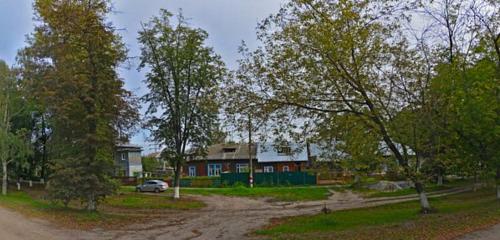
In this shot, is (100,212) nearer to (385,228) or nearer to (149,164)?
(385,228)

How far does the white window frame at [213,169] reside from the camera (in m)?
76.2

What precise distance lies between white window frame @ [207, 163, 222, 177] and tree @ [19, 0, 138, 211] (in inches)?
1867

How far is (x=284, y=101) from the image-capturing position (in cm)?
2067

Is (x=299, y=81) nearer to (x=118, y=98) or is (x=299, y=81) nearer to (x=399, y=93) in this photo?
(x=399, y=93)

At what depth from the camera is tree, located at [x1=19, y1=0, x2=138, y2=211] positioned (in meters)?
27.0

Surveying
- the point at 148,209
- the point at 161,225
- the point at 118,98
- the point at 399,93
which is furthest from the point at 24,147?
the point at 399,93

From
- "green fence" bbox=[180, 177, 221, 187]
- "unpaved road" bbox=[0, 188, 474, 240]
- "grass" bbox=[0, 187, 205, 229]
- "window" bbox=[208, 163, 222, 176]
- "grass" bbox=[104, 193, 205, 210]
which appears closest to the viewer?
"unpaved road" bbox=[0, 188, 474, 240]

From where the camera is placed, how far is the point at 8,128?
143 feet

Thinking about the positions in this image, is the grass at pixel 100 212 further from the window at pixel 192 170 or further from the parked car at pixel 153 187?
the window at pixel 192 170

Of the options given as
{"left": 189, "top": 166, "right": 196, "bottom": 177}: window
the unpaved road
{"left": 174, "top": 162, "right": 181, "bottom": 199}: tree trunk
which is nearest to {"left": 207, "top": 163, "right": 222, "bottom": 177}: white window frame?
{"left": 189, "top": 166, "right": 196, "bottom": 177}: window

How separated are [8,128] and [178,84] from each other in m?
15.0

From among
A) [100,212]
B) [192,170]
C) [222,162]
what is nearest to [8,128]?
[100,212]

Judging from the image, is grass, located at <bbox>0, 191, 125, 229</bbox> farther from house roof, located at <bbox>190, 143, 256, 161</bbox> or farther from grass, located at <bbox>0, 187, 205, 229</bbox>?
house roof, located at <bbox>190, 143, 256, 161</bbox>

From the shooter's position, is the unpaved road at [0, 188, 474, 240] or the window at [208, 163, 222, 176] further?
the window at [208, 163, 222, 176]
